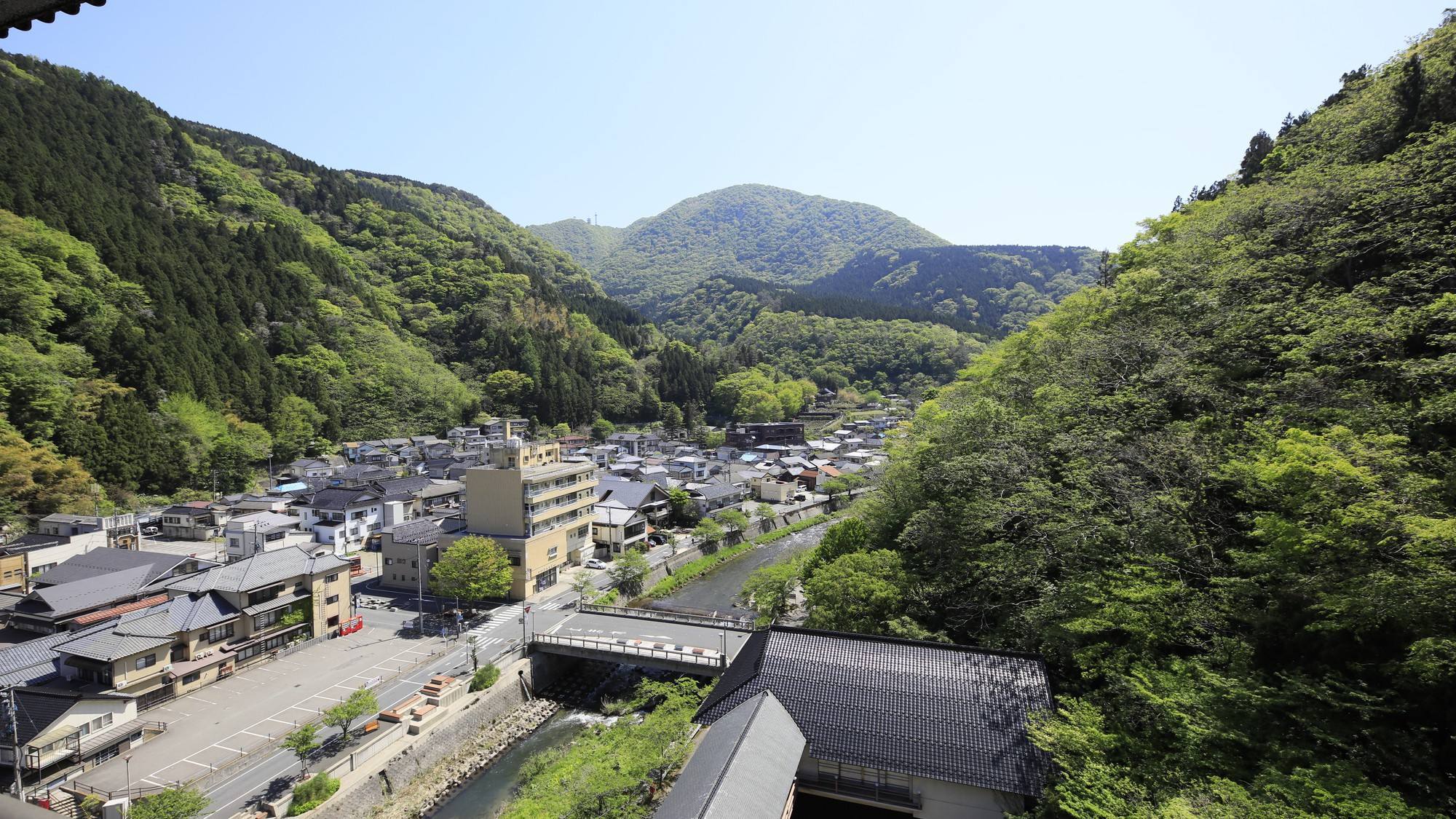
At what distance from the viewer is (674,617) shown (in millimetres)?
21656

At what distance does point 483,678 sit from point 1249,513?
58.3 feet

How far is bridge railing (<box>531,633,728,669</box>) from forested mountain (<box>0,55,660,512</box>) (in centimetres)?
2588

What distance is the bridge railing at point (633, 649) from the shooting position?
18062 mm

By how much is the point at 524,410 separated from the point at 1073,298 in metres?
54.0

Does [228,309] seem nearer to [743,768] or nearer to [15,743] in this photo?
[15,743]

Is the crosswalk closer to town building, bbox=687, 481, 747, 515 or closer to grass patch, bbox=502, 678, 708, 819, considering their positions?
grass patch, bbox=502, 678, 708, 819

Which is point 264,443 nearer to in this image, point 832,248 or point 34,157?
point 34,157

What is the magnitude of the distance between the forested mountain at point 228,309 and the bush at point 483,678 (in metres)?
25.1

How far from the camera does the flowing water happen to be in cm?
1388

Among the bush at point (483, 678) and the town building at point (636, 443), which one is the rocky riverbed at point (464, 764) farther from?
the town building at point (636, 443)

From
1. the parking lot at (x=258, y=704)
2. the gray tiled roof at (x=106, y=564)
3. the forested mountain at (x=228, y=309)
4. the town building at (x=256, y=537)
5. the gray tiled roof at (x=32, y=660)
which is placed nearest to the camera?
the parking lot at (x=258, y=704)

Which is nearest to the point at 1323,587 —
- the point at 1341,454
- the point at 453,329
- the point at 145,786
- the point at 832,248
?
the point at 1341,454

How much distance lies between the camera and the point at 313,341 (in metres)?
53.9

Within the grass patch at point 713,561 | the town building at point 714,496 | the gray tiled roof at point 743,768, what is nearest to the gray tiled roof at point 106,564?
the grass patch at point 713,561
